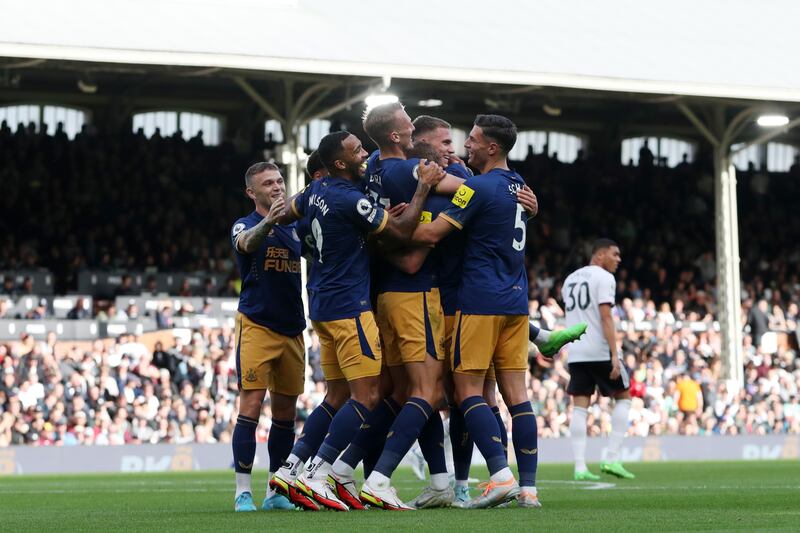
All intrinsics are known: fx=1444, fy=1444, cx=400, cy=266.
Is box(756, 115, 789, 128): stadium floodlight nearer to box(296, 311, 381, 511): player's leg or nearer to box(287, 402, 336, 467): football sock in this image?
box(287, 402, 336, 467): football sock

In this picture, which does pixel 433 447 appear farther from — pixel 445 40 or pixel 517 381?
pixel 445 40

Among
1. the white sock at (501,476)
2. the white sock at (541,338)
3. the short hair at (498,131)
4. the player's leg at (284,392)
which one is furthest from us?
the white sock at (541,338)

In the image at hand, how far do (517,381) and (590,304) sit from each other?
500cm

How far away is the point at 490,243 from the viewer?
8.65 m

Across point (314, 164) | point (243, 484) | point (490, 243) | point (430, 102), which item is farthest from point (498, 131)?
point (430, 102)

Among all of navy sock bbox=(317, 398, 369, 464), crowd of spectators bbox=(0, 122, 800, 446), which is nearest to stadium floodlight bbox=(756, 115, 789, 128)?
crowd of spectators bbox=(0, 122, 800, 446)

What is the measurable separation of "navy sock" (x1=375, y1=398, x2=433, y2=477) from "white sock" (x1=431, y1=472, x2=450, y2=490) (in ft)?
1.58

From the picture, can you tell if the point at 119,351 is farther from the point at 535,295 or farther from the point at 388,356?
the point at 388,356

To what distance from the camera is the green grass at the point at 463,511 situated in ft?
23.6

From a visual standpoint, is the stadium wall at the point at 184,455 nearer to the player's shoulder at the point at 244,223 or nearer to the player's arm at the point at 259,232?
the player's shoulder at the point at 244,223

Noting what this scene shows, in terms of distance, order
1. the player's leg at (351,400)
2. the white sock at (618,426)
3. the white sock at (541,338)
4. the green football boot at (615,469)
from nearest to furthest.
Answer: the player's leg at (351,400) → the white sock at (541,338) → the green football boot at (615,469) → the white sock at (618,426)

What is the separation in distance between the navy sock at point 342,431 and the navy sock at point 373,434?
0.27 ft

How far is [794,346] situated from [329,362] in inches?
873

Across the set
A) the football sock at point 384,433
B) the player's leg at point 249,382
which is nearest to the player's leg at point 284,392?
the player's leg at point 249,382
